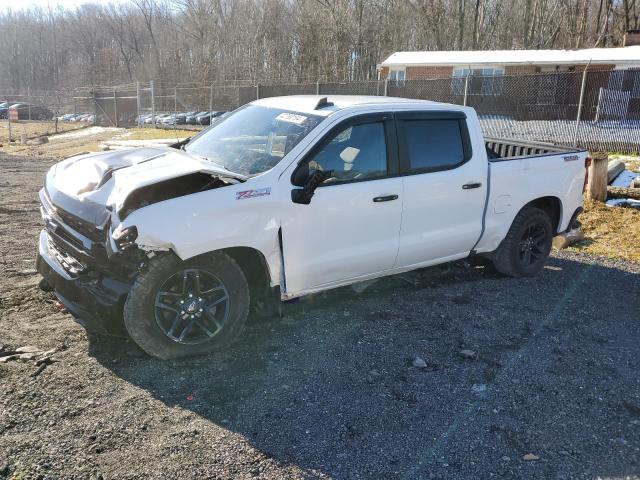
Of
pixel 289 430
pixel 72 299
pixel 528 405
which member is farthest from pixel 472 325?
pixel 72 299

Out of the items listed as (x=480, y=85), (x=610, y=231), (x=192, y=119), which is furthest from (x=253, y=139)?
(x=192, y=119)

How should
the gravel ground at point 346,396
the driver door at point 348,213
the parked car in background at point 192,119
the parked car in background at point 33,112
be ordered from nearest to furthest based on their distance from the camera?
the gravel ground at point 346,396
the driver door at point 348,213
the parked car in background at point 192,119
the parked car in background at point 33,112

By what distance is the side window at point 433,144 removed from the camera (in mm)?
4559

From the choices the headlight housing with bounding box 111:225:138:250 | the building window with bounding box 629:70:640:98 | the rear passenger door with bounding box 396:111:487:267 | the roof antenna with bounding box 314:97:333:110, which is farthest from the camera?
the building window with bounding box 629:70:640:98

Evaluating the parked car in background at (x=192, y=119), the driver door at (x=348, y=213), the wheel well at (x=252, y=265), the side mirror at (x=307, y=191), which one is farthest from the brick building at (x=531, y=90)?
the parked car in background at (x=192, y=119)

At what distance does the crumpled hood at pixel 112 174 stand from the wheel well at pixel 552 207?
361cm

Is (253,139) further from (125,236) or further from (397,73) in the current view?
(397,73)

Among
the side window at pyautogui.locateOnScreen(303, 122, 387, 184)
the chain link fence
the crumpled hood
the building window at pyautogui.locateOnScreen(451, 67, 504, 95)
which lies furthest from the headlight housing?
the building window at pyautogui.locateOnScreen(451, 67, 504, 95)

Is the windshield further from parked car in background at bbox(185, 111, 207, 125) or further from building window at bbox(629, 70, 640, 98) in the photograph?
parked car in background at bbox(185, 111, 207, 125)

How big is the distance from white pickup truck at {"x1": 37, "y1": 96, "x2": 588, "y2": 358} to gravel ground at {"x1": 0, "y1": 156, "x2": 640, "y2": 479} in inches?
14.9

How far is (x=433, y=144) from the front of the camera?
4.72 meters

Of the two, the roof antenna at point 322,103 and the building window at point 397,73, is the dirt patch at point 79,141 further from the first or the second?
the roof antenna at point 322,103

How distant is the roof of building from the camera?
84.0 feet

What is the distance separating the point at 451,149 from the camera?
486cm
